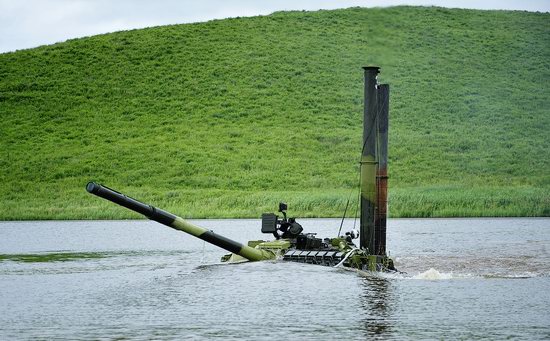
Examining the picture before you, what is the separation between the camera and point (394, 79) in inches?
4198

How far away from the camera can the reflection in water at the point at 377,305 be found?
85.3ft

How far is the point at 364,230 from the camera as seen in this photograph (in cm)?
3675

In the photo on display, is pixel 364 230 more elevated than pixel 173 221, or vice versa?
pixel 173 221

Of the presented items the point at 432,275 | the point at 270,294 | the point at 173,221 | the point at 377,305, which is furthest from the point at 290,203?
the point at 377,305

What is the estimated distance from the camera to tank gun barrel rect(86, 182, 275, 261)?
31866 millimetres

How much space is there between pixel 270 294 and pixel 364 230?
584 cm

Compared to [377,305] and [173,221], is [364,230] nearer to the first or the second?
[173,221]

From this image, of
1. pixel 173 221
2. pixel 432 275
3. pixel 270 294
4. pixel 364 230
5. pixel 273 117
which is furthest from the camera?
pixel 273 117

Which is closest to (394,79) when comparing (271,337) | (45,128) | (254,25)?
(254,25)

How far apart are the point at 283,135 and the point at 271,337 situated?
71697 mm

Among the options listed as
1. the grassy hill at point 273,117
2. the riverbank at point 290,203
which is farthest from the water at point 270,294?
the grassy hill at point 273,117

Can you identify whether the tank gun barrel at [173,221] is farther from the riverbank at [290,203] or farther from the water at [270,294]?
the riverbank at [290,203]

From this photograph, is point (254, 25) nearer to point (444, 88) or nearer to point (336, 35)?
point (336, 35)

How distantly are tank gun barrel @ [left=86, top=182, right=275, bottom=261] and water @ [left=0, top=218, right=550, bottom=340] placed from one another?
18.8 inches
